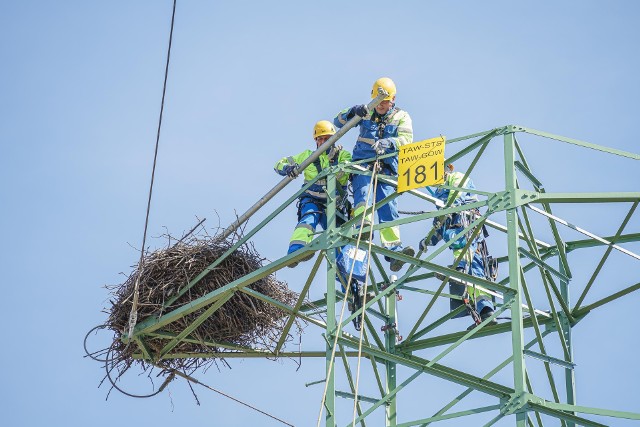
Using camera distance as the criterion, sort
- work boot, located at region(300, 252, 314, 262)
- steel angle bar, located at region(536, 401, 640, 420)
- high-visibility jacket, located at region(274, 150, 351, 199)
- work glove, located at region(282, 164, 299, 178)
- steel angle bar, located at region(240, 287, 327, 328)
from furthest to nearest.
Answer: high-visibility jacket, located at region(274, 150, 351, 199) < work glove, located at region(282, 164, 299, 178) < steel angle bar, located at region(240, 287, 327, 328) < work boot, located at region(300, 252, 314, 262) < steel angle bar, located at region(536, 401, 640, 420)

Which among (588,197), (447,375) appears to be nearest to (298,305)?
(447,375)

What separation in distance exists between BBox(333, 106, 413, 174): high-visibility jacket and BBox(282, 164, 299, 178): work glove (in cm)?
67

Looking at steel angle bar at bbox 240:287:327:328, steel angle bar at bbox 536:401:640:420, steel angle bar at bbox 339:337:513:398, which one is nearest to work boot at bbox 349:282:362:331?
steel angle bar at bbox 240:287:327:328

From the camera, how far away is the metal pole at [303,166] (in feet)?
54.5

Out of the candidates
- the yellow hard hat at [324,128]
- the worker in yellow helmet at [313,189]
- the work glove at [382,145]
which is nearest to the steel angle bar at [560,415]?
the work glove at [382,145]

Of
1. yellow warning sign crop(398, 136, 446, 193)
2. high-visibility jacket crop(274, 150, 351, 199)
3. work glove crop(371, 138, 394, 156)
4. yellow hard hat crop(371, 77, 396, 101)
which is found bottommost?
yellow warning sign crop(398, 136, 446, 193)

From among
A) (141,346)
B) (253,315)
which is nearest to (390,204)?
(253,315)

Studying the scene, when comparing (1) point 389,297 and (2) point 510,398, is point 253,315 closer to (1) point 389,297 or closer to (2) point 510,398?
(1) point 389,297

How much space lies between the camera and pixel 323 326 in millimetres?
16922

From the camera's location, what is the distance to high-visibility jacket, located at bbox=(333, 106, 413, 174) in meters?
16.9

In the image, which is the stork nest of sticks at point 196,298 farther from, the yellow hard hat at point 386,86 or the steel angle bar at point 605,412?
the steel angle bar at point 605,412

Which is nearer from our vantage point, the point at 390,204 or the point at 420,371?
the point at 420,371

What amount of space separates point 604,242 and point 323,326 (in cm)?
331

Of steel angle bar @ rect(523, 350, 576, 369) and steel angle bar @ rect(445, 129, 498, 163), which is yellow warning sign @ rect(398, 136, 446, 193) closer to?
steel angle bar @ rect(445, 129, 498, 163)
